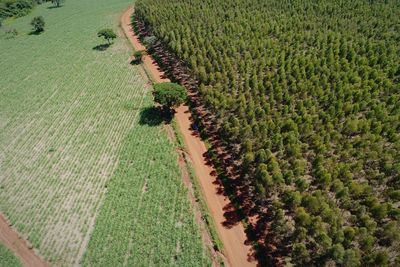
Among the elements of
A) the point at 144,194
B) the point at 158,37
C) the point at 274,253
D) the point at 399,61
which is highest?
the point at 158,37

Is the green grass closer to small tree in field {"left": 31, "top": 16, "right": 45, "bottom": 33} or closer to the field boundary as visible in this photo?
the field boundary

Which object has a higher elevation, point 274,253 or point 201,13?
point 201,13

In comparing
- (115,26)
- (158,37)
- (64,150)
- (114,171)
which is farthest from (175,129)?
(115,26)

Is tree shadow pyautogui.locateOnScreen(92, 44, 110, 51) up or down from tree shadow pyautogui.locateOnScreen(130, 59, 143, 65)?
up

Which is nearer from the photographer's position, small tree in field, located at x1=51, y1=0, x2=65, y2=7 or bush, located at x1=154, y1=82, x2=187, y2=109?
bush, located at x1=154, y1=82, x2=187, y2=109

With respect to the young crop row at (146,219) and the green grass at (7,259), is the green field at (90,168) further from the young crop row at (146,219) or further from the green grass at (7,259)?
the green grass at (7,259)

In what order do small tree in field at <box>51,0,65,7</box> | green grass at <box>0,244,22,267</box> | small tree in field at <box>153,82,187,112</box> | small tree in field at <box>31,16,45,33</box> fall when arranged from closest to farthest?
green grass at <box>0,244,22,267</box> → small tree in field at <box>153,82,187,112</box> → small tree in field at <box>31,16,45,33</box> → small tree in field at <box>51,0,65,7</box>

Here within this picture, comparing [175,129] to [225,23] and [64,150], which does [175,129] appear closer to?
[64,150]

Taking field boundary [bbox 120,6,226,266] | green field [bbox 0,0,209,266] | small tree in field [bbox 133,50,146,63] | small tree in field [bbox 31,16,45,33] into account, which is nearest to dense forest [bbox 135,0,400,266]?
small tree in field [bbox 133,50,146,63]
